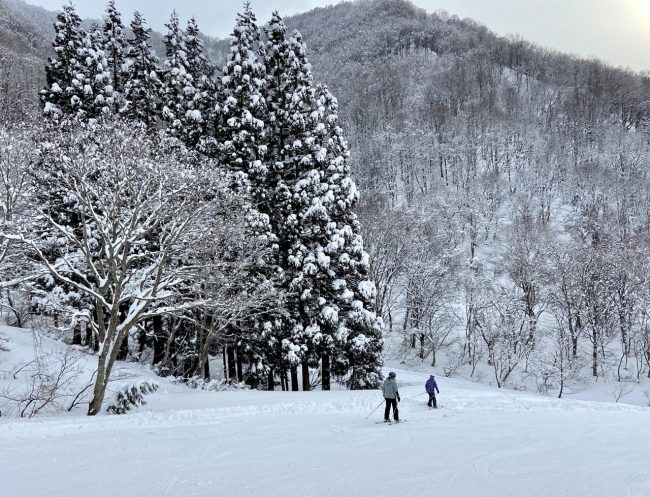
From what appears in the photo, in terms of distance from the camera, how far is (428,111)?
95562 millimetres

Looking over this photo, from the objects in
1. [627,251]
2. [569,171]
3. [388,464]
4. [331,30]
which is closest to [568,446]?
[388,464]

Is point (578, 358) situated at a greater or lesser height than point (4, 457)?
lesser

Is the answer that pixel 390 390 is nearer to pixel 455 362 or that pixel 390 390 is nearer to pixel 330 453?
pixel 330 453

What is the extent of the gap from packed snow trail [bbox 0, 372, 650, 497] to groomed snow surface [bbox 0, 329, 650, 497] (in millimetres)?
31

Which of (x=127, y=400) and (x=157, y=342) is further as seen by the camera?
(x=157, y=342)

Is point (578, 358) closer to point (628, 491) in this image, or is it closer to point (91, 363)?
point (628, 491)

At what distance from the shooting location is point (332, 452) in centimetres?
899

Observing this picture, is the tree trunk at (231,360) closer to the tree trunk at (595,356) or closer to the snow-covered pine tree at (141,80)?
the snow-covered pine tree at (141,80)

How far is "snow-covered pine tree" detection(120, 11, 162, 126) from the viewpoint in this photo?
79.8ft

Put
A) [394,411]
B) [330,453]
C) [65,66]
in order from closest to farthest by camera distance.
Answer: [330,453], [394,411], [65,66]

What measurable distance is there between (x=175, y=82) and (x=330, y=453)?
22546 millimetres

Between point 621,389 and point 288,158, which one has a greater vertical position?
point 288,158

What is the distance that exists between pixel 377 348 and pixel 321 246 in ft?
18.9

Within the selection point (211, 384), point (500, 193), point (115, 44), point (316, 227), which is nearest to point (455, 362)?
point (316, 227)
